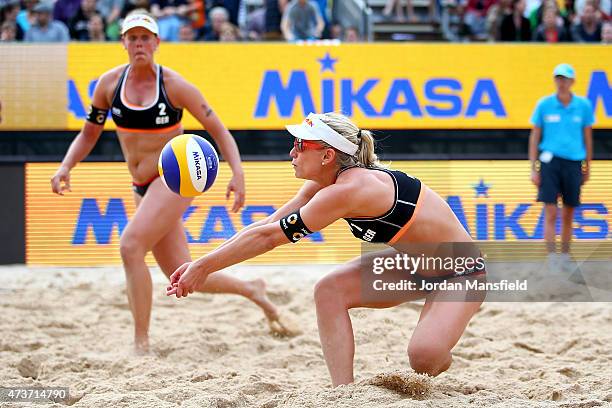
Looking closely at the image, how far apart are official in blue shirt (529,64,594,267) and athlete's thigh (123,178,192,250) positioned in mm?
4236

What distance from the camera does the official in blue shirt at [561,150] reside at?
8.39 metres

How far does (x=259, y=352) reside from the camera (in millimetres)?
5777

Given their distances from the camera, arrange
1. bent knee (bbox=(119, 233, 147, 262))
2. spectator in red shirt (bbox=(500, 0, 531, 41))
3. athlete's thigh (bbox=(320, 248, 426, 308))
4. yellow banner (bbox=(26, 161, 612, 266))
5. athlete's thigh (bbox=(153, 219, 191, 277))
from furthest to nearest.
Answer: spectator in red shirt (bbox=(500, 0, 531, 41)) < yellow banner (bbox=(26, 161, 612, 266)) < athlete's thigh (bbox=(153, 219, 191, 277)) < bent knee (bbox=(119, 233, 147, 262)) < athlete's thigh (bbox=(320, 248, 426, 308))

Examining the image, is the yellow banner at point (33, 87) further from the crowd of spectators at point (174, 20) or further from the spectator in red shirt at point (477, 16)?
the spectator in red shirt at point (477, 16)

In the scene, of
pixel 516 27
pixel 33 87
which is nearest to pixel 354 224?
pixel 33 87

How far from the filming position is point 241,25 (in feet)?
39.0

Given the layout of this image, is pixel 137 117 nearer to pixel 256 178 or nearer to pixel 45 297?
pixel 45 297

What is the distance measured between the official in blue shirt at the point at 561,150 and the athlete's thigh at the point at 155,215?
4.24 meters

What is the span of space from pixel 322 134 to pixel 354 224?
0.47m

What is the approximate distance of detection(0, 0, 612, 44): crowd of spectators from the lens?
10.1m

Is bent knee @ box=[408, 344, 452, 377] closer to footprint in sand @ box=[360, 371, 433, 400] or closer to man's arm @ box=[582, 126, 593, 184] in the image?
footprint in sand @ box=[360, 371, 433, 400]

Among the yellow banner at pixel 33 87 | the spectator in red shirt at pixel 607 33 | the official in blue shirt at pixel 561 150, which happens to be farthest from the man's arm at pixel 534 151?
the yellow banner at pixel 33 87

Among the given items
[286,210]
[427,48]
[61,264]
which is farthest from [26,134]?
[286,210]

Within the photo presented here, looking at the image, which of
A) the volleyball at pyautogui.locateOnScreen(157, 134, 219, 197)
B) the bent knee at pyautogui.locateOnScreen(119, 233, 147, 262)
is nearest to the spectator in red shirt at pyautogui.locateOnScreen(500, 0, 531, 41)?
the bent knee at pyautogui.locateOnScreen(119, 233, 147, 262)
